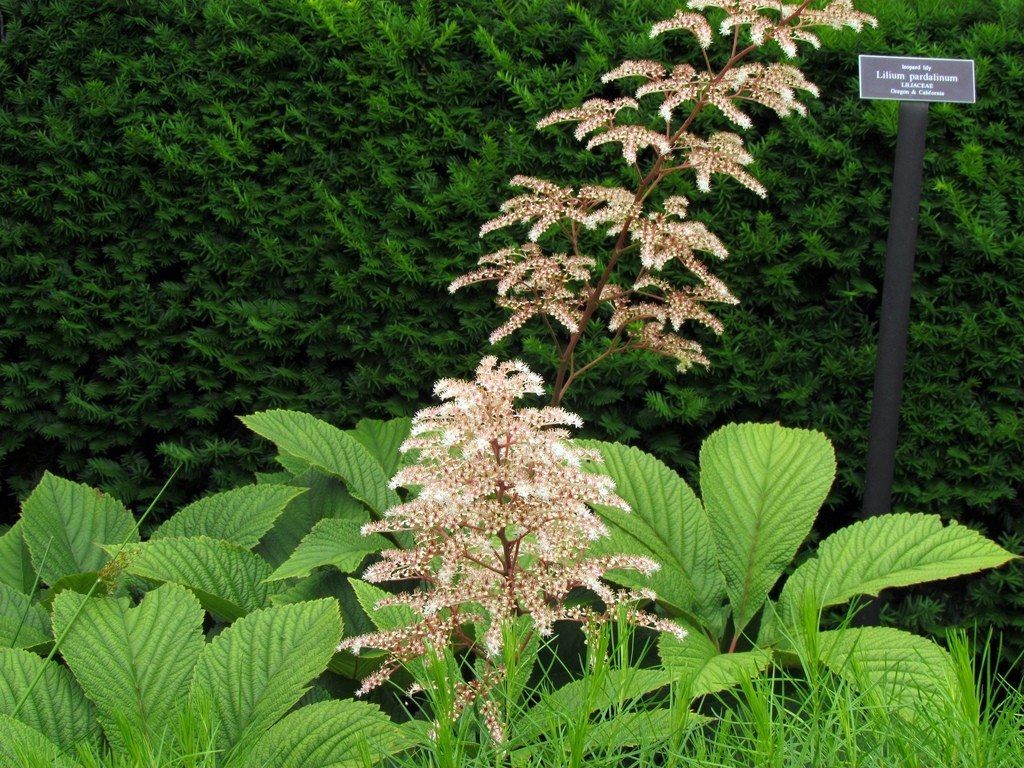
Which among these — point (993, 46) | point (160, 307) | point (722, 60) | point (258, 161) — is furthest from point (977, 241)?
point (160, 307)

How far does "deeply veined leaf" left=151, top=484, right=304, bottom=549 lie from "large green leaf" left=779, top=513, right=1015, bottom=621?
1199 mm

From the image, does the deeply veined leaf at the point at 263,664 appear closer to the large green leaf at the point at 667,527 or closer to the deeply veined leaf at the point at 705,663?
the deeply veined leaf at the point at 705,663

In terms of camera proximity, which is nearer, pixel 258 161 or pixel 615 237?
pixel 615 237

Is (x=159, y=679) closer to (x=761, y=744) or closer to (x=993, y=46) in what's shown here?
(x=761, y=744)

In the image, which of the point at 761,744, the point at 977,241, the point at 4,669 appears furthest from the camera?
the point at 977,241

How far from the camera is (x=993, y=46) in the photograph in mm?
3061

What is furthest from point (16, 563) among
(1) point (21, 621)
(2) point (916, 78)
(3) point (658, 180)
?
(2) point (916, 78)

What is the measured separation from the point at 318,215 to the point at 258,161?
0.31 m

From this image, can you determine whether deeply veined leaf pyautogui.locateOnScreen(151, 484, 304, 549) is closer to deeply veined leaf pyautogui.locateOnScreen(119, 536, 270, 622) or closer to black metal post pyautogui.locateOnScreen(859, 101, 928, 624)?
deeply veined leaf pyautogui.locateOnScreen(119, 536, 270, 622)

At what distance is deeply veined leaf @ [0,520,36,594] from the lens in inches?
106

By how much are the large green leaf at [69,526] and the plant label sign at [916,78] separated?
211 cm

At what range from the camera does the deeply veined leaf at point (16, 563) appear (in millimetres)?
2697

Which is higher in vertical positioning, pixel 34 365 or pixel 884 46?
pixel 884 46

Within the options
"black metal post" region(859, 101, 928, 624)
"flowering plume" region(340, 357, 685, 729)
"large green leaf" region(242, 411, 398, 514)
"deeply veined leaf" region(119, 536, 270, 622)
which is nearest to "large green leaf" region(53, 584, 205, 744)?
"deeply veined leaf" region(119, 536, 270, 622)
